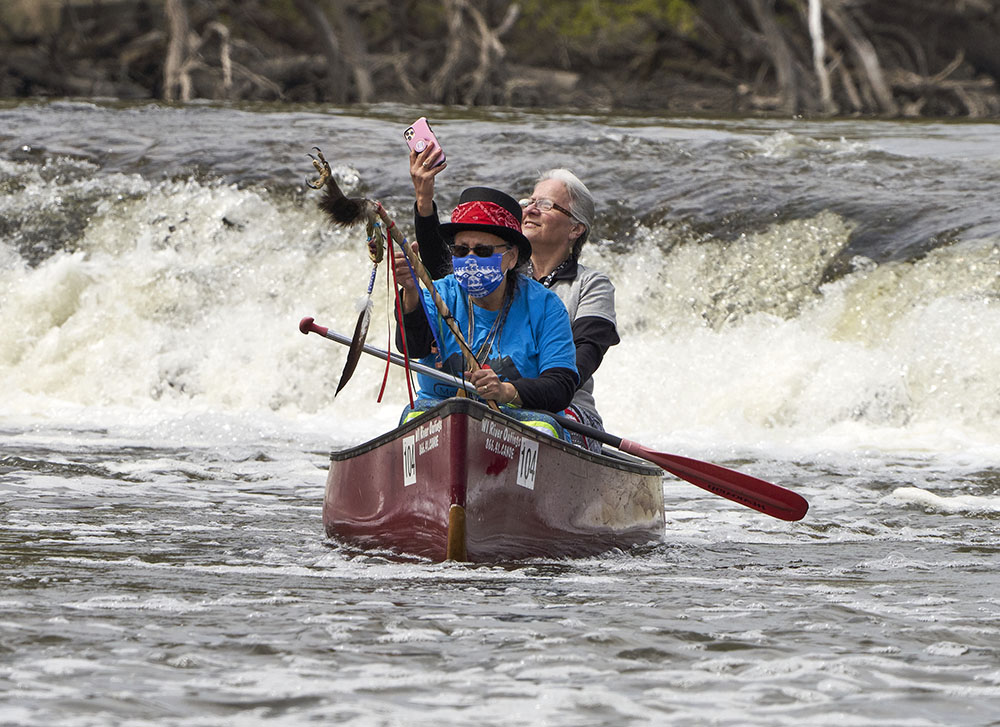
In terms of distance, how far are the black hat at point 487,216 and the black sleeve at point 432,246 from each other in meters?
0.10

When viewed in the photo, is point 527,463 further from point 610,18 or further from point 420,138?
point 610,18

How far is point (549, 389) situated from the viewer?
5.16 meters

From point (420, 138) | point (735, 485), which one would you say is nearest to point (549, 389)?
point (420, 138)

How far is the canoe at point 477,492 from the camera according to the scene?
16.2 ft

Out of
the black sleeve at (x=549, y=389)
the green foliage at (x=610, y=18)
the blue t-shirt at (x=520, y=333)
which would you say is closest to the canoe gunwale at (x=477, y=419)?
the black sleeve at (x=549, y=389)

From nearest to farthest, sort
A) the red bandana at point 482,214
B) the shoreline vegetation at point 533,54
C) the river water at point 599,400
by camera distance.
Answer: the river water at point 599,400 → the red bandana at point 482,214 → the shoreline vegetation at point 533,54

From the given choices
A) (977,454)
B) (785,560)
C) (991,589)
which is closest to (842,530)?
(785,560)

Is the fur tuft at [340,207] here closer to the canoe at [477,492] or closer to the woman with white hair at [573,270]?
the canoe at [477,492]

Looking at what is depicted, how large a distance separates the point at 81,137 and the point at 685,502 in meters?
9.39

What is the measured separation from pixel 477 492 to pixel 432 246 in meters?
0.97

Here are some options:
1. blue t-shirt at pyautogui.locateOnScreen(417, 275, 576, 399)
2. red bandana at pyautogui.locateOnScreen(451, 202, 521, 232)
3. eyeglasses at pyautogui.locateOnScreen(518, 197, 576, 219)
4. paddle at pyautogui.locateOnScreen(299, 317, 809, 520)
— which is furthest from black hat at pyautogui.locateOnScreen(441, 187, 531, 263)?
paddle at pyautogui.locateOnScreen(299, 317, 809, 520)

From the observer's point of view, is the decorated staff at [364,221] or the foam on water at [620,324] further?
Result: the foam on water at [620,324]

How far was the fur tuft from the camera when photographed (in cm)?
465

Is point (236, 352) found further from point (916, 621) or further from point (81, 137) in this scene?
point (916, 621)
